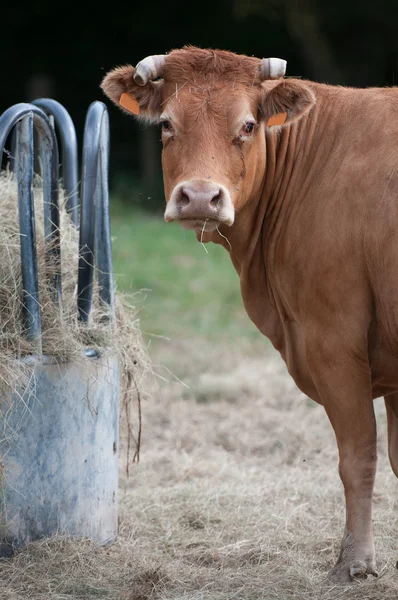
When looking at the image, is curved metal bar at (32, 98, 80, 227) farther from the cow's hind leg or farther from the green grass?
the green grass

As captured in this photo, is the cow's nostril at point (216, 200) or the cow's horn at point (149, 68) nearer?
the cow's nostril at point (216, 200)

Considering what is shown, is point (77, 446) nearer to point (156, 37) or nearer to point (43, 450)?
point (43, 450)

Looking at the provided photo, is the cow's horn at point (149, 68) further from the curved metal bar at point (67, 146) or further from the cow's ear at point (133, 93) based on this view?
the curved metal bar at point (67, 146)

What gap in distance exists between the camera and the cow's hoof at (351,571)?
3.82 m

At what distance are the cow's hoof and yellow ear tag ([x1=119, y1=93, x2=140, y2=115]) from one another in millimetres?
2188

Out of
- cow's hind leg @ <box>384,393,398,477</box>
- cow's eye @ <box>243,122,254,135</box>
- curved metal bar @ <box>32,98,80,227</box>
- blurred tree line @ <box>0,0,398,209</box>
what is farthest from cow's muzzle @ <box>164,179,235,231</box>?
blurred tree line @ <box>0,0,398,209</box>

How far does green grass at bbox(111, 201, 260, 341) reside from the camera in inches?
346

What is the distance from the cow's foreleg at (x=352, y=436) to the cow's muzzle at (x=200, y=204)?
0.67 metres

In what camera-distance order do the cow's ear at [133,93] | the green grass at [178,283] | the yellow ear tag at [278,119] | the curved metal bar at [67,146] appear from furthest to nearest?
the green grass at [178,283]
the curved metal bar at [67,146]
the cow's ear at [133,93]
the yellow ear tag at [278,119]

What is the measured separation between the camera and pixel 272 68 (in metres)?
4.05

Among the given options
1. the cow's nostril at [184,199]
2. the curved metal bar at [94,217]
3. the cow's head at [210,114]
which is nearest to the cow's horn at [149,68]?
the cow's head at [210,114]

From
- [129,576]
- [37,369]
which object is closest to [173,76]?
[37,369]

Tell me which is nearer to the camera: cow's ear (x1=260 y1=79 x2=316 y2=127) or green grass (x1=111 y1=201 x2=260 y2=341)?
cow's ear (x1=260 y1=79 x2=316 y2=127)

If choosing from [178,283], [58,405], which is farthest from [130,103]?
[178,283]
